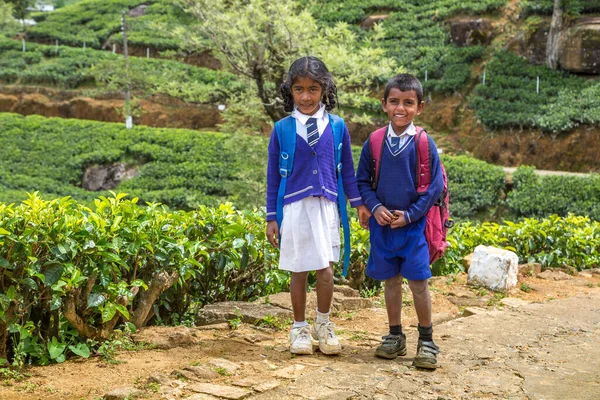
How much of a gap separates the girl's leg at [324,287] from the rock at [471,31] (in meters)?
25.8

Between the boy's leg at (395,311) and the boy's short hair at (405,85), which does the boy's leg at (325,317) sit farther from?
the boy's short hair at (405,85)

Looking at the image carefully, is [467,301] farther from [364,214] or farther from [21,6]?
[21,6]

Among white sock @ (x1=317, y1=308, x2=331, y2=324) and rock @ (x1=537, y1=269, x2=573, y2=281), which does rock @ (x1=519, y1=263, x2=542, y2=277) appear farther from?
white sock @ (x1=317, y1=308, x2=331, y2=324)

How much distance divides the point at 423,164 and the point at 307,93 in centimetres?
72

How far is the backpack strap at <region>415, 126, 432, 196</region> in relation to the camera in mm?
3949

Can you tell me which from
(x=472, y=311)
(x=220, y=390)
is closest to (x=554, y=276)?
(x=472, y=311)

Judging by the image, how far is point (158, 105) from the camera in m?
27.9

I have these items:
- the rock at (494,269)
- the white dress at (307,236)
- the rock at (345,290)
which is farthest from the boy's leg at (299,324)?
the rock at (494,269)

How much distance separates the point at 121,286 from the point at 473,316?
7.85ft

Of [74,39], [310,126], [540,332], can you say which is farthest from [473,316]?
[74,39]

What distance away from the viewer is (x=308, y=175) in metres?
3.94

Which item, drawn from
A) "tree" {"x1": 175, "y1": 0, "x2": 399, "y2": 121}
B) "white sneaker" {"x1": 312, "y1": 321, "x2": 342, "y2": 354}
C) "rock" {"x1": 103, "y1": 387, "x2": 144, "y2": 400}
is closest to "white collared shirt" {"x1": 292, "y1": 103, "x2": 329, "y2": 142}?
"white sneaker" {"x1": 312, "y1": 321, "x2": 342, "y2": 354}

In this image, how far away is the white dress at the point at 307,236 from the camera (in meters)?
3.92

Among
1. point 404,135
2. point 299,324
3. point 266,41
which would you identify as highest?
point 266,41
